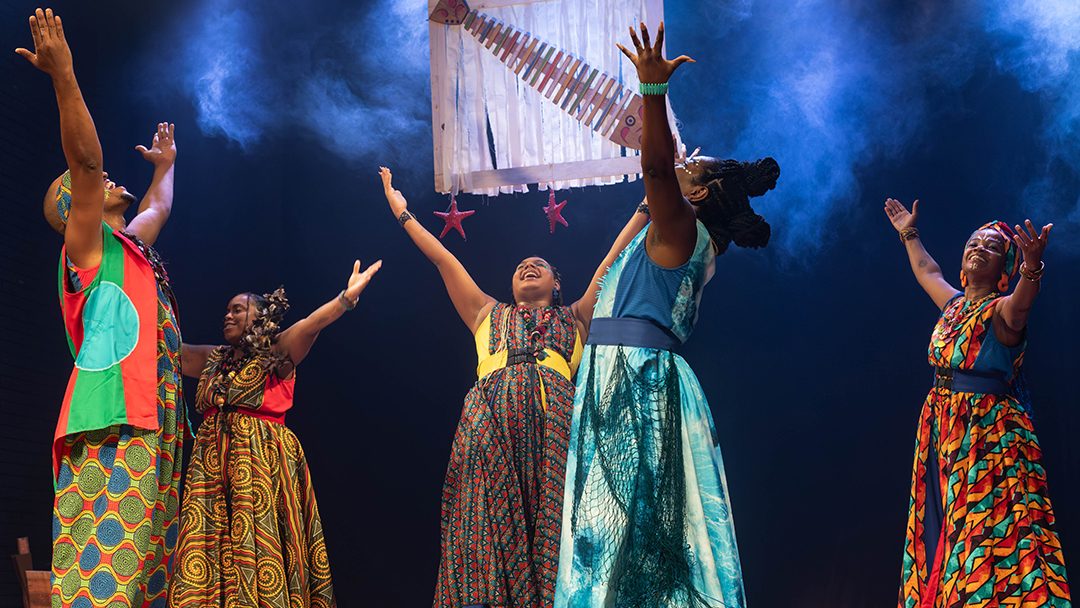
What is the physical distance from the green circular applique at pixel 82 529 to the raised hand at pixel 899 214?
329 cm

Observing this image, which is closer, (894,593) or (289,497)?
(289,497)

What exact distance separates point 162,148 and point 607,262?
1948 mm

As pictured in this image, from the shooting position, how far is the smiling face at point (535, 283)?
4.50 meters

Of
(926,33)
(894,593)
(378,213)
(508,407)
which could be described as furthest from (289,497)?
(926,33)

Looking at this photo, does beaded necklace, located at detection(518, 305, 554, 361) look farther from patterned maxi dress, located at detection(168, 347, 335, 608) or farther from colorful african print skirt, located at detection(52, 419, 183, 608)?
colorful african print skirt, located at detection(52, 419, 183, 608)

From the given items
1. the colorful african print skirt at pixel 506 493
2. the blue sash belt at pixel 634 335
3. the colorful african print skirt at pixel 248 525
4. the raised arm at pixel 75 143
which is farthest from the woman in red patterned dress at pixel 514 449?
the raised arm at pixel 75 143

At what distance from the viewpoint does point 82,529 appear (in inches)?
131

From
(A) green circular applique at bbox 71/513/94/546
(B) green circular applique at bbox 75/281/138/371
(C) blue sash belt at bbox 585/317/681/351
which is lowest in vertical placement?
(A) green circular applique at bbox 71/513/94/546

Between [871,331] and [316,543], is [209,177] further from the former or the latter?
[871,331]

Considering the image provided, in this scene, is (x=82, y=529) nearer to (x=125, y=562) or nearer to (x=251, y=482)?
(x=125, y=562)

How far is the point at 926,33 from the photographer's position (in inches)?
196

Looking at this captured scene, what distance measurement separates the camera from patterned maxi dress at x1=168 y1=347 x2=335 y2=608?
4074mm

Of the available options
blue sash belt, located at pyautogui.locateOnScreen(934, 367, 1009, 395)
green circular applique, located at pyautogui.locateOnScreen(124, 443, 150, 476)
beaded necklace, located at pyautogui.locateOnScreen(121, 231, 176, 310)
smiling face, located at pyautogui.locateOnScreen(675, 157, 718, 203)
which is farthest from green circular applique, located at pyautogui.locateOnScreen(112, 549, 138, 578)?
blue sash belt, located at pyautogui.locateOnScreen(934, 367, 1009, 395)

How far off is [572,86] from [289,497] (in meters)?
2.26
